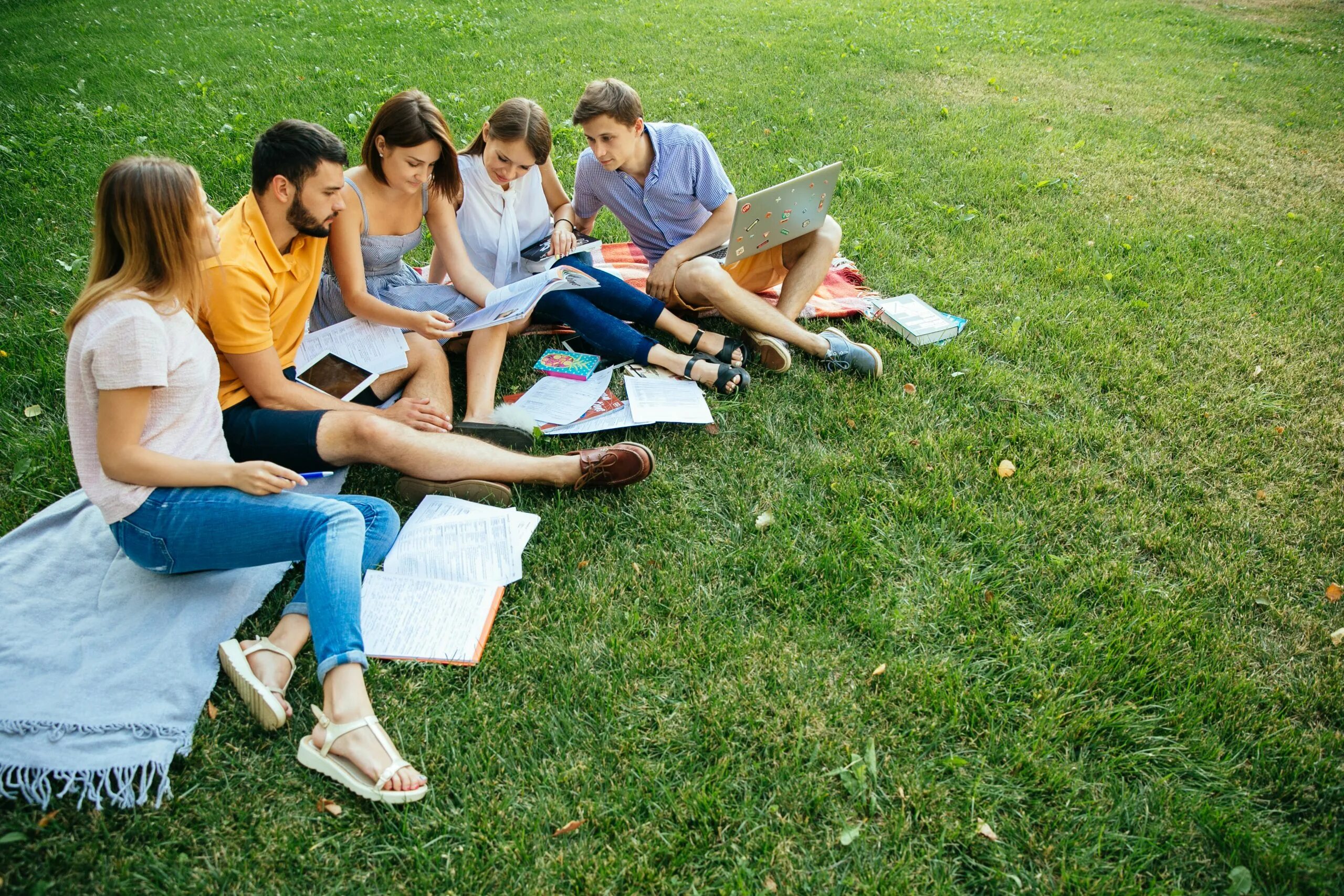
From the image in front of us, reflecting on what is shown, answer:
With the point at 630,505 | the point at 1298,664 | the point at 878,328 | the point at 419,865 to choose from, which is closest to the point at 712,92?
the point at 878,328

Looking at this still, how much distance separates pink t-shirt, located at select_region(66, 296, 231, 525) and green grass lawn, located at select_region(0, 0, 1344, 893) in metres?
0.64

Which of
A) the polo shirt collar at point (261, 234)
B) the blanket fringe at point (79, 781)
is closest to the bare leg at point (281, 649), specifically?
the blanket fringe at point (79, 781)

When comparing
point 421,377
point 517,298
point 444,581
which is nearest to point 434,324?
point 421,377

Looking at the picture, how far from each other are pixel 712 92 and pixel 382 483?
21.7ft

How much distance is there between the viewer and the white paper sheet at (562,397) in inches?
147

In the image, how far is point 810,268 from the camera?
4438mm

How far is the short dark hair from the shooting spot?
2.89m

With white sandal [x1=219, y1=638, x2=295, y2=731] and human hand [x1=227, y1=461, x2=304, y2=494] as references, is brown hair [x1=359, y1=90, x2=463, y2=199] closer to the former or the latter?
human hand [x1=227, y1=461, x2=304, y2=494]

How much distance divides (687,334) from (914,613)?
1.98 metres

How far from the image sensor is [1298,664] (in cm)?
266

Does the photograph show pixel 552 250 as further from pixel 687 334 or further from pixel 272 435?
pixel 272 435

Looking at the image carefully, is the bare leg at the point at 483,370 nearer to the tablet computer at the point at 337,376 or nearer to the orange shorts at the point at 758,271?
the tablet computer at the point at 337,376

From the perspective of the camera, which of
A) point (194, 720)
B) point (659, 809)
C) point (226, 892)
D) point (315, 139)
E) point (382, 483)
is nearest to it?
point (226, 892)

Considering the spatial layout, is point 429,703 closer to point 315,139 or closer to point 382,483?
point 382,483
